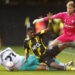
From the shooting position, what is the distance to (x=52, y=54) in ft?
34.7

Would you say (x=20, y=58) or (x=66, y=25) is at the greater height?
(x=66, y=25)

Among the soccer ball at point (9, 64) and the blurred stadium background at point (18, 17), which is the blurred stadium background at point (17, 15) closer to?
the blurred stadium background at point (18, 17)

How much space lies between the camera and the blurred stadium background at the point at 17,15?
89.6ft

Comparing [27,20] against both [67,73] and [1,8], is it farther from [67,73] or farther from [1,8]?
[67,73]

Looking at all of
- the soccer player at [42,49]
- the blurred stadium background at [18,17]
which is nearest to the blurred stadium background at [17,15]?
the blurred stadium background at [18,17]

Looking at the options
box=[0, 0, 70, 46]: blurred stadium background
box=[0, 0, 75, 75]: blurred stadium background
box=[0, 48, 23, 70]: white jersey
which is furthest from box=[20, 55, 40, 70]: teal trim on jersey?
box=[0, 0, 70, 46]: blurred stadium background

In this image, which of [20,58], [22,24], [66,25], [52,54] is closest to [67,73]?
[52,54]

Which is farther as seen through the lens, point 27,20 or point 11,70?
point 27,20

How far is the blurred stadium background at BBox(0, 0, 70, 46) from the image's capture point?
1075 inches

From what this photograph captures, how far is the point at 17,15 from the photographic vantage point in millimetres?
27734

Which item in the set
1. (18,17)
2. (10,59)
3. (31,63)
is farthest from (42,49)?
(18,17)

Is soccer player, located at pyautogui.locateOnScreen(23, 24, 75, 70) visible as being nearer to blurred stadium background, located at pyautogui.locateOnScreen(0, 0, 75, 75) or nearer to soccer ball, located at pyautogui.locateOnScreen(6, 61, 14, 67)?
soccer ball, located at pyautogui.locateOnScreen(6, 61, 14, 67)

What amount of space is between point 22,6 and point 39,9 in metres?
1.19

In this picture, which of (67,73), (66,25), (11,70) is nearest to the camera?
(67,73)
